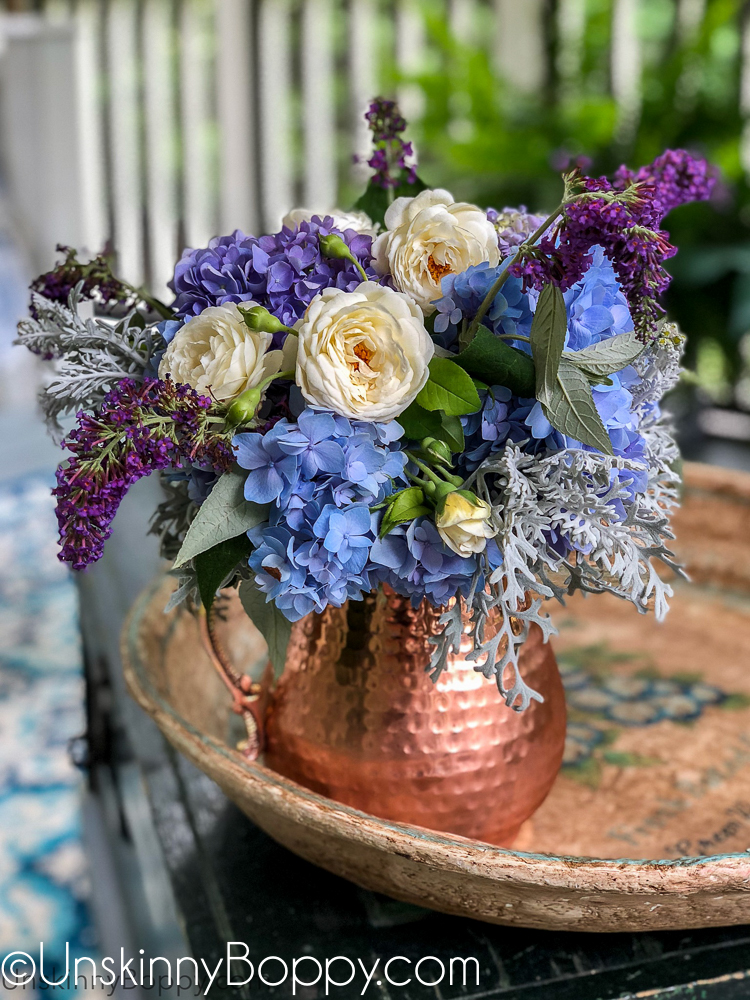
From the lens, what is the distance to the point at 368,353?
0.43 metres

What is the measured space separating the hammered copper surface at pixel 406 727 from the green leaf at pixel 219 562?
0.09m

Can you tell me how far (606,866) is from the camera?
1.48ft

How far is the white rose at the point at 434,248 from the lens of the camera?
47 cm

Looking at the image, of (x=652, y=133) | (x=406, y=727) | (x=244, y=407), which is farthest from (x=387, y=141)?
(x=652, y=133)

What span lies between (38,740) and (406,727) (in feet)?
2.63

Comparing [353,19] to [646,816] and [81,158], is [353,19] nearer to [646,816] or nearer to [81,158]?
[81,158]

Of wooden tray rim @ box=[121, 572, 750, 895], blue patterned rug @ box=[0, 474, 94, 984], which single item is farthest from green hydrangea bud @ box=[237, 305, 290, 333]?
blue patterned rug @ box=[0, 474, 94, 984]

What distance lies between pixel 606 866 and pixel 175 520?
1.02 feet

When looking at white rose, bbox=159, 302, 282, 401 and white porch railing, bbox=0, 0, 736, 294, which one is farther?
white porch railing, bbox=0, 0, 736, 294

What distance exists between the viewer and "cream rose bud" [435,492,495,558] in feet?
1.40

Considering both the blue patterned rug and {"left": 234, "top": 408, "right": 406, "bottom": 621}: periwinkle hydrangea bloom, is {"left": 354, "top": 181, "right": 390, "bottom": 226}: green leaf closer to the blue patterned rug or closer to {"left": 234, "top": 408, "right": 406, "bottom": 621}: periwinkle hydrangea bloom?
{"left": 234, "top": 408, "right": 406, "bottom": 621}: periwinkle hydrangea bloom

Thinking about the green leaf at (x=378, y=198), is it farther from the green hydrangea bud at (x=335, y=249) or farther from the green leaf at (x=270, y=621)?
the green leaf at (x=270, y=621)

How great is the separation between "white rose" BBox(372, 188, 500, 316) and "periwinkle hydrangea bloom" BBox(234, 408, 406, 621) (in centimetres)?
8

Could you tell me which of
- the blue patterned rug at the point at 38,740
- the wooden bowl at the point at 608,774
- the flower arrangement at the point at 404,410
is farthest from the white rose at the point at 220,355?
the blue patterned rug at the point at 38,740
